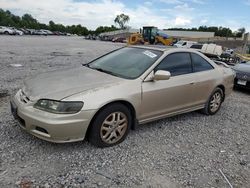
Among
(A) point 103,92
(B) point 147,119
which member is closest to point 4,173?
(A) point 103,92

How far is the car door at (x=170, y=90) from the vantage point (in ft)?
13.0

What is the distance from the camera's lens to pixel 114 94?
350cm

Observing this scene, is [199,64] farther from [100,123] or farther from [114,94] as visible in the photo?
[100,123]

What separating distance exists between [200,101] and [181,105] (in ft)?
2.03

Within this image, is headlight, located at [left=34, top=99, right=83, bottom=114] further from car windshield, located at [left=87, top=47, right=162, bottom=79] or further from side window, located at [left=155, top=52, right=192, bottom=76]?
side window, located at [left=155, top=52, right=192, bottom=76]

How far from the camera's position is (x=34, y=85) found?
3.69m

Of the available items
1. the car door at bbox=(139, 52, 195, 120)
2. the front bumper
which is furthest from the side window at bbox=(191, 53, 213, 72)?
the front bumper

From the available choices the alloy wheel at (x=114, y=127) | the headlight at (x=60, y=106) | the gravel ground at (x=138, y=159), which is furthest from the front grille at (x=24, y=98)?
the alloy wheel at (x=114, y=127)

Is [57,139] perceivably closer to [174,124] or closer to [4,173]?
[4,173]

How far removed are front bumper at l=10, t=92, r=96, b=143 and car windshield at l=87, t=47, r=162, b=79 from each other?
1.05 m

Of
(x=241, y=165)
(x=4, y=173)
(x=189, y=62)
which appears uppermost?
(x=189, y=62)

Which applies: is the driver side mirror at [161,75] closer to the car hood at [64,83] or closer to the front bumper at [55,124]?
the car hood at [64,83]

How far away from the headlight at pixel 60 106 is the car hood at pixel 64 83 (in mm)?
64

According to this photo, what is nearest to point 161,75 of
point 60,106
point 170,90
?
point 170,90
